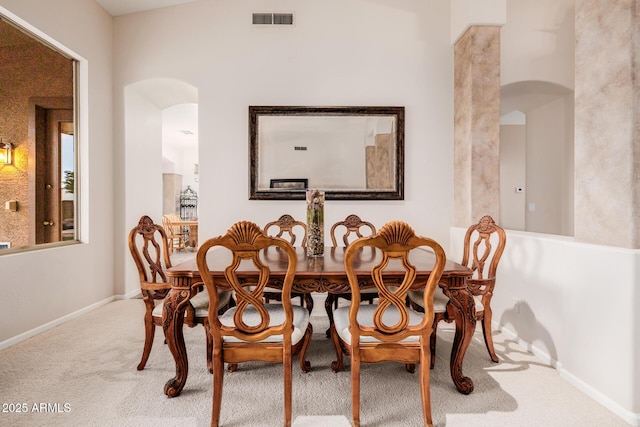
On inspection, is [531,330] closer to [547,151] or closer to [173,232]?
[547,151]

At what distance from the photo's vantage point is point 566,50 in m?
3.92

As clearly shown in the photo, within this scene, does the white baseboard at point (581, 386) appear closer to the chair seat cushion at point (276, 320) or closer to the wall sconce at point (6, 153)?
the chair seat cushion at point (276, 320)

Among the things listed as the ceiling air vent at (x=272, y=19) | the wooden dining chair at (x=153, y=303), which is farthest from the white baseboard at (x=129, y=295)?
the ceiling air vent at (x=272, y=19)

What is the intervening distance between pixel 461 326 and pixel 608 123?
1.44 meters

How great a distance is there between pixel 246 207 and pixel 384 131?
6.11 ft

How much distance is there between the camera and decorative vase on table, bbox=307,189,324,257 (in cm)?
238

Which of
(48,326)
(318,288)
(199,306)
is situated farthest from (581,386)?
(48,326)

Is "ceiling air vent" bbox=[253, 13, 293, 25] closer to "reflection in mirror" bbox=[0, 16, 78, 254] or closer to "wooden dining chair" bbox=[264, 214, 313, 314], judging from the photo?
"reflection in mirror" bbox=[0, 16, 78, 254]

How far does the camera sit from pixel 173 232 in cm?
796

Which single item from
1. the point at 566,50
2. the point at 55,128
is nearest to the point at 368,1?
the point at 566,50

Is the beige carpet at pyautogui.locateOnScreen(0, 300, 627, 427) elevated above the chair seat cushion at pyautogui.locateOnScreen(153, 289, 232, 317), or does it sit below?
below

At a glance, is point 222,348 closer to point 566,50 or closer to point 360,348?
point 360,348

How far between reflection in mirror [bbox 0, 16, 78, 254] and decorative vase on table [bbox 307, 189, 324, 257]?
96.3 inches

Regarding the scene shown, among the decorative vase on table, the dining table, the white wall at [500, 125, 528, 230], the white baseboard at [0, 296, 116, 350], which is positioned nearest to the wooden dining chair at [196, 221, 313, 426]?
the dining table
